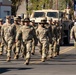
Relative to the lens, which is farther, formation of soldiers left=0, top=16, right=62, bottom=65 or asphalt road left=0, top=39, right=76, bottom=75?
formation of soldiers left=0, top=16, right=62, bottom=65

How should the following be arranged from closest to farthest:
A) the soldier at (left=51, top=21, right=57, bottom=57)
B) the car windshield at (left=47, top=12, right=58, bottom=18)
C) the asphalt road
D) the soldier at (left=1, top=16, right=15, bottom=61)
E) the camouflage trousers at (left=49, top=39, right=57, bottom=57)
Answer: the asphalt road < the soldier at (left=1, top=16, right=15, bottom=61) < the camouflage trousers at (left=49, top=39, right=57, bottom=57) < the soldier at (left=51, top=21, right=57, bottom=57) < the car windshield at (left=47, top=12, right=58, bottom=18)

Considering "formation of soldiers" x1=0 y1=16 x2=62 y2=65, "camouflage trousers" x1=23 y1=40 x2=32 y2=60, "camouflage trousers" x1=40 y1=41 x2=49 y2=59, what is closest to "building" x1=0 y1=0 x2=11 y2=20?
"formation of soldiers" x1=0 y1=16 x2=62 y2=65

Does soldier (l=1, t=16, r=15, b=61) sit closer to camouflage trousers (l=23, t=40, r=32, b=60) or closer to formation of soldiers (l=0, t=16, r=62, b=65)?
formation of soldiers (l=0, t=16, r=62, b=65)

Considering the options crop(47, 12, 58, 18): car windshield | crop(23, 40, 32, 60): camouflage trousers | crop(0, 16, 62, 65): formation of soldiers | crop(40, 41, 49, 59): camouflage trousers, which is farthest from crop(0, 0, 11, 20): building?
crop(23, 40, 32, 60): camouflage trousers

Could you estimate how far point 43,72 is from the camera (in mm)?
17141

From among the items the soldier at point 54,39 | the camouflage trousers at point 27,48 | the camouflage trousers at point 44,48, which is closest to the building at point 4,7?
the soldier at point 54,39

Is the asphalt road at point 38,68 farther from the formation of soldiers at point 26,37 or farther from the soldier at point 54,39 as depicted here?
the soldier at point 54,39

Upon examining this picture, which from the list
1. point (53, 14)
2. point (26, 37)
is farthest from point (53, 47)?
point (53, 14)

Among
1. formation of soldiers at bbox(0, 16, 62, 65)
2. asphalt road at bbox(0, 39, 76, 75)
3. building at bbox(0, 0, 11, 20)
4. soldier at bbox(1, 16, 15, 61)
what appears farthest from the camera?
building at bbox(0, 0, 11, 20)

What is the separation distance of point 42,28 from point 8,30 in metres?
1.59

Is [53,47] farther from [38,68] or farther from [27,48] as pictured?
[38,68]

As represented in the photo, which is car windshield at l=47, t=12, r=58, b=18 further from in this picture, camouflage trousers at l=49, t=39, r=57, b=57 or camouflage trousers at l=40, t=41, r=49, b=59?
camouflage trousers at l=40, t=41, r=49, b=59

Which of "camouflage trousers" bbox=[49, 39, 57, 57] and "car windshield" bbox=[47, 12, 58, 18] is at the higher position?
"car windshield" bbox=[47, 12, 58, 18]

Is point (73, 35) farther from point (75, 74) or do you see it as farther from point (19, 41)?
point (75, 74)
